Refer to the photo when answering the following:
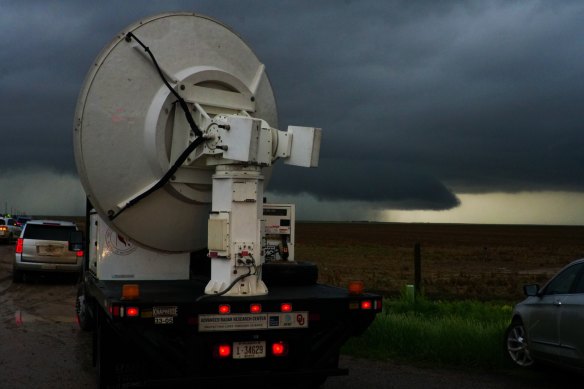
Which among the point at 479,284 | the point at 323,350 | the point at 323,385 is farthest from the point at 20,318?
the point at 479,284

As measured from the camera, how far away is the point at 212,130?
280 inches

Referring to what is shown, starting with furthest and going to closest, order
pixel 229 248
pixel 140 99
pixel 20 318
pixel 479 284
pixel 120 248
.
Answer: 1. pixel 479 284
2. pixel 20 318
3. pixel 120 248
4. pixel 140 99
5. pixel 229 248

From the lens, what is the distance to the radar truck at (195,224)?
21.5 ft

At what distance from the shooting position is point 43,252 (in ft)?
66.9

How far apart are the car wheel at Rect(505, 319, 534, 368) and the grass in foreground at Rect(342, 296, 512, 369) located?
0.74ft

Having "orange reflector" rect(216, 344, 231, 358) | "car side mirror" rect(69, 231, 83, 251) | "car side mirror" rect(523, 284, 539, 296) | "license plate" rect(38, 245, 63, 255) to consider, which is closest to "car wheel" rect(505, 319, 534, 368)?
"car side mirror" rect(523, 284, 539, 296)

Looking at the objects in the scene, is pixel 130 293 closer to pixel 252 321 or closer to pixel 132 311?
pixel 132 311

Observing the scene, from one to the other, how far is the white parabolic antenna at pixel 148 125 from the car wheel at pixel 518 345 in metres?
4.27

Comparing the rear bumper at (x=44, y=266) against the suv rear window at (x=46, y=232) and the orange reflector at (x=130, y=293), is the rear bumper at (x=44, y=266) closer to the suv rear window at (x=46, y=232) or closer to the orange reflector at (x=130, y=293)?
the suv rear window at (x=46, y=232)

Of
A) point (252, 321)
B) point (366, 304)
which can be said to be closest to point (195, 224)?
point (252, 321)

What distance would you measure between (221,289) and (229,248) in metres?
0.39

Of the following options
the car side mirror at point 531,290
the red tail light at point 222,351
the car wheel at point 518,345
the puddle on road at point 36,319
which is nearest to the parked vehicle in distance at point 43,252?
the puddle on road at point 36,319

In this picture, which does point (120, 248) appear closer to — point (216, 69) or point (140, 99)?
point (140, 99)

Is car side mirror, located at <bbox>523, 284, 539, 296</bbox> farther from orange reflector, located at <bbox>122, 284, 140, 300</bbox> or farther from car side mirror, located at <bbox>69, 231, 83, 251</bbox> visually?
car side mirror, located at <bbox>69, 231, 83, 251</bbox>
